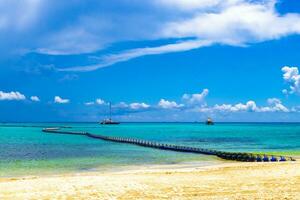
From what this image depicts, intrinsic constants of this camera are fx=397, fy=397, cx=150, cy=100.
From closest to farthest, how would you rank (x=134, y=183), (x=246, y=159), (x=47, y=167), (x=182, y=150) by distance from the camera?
(x=134, y=183) → (x=47, y=167) → (x=246, y=159) → (x=182, y=150)

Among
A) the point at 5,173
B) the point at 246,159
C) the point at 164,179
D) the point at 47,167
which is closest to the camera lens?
the point at 164,179

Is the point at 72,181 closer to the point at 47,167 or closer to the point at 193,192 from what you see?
the point at 193,192

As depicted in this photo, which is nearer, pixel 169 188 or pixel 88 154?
pixel 169 188

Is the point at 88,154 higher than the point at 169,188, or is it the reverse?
the point at 169,188

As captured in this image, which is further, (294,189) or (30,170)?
(30,170)

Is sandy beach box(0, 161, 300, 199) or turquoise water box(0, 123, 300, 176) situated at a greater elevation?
sandy beach box(0, 161, 300, 199)

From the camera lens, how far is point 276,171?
26719 mm

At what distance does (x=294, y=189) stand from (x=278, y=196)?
2194 millimetres

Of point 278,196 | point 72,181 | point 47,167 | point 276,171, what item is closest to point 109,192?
point 72,181

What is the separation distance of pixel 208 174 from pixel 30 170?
17009mm

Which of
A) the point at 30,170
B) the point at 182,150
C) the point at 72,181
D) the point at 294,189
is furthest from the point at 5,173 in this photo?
the point at 182,150

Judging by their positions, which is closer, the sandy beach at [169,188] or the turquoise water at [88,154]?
the sandy beach at [169,188]

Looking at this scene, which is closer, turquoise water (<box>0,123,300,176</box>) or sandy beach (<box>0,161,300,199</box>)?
sandy beach (<box>0,161,300,199</box>)

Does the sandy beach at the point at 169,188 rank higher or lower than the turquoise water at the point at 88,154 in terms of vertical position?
higher
